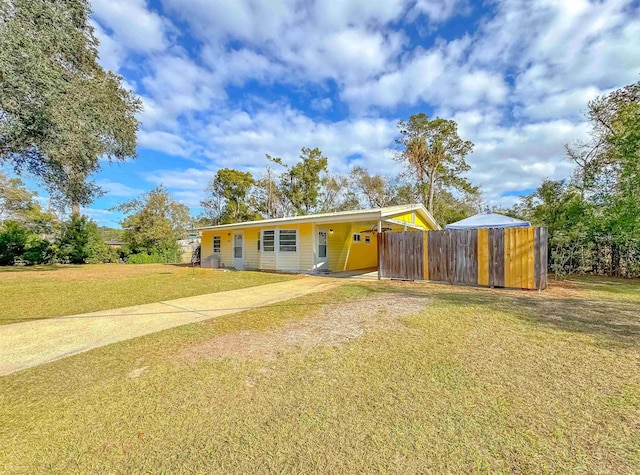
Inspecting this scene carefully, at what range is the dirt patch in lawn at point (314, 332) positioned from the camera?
3772 millimetres

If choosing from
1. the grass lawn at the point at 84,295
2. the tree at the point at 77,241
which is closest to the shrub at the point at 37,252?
the tree at the point at 77,241

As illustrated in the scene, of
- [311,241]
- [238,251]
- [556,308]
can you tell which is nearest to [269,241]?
[311,241]

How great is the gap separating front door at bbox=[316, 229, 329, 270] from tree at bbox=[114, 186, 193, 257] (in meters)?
15.0

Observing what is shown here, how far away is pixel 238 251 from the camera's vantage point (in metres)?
16.8

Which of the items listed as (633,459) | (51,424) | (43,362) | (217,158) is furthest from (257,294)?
(217,158)

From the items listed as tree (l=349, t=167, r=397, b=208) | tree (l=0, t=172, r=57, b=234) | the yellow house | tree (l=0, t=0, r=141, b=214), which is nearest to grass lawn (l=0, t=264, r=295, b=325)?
the yellow house

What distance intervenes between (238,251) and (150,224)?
11368 millimetres

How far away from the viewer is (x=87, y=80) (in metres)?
12.2

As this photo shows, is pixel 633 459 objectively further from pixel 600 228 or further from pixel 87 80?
pixel 87 80

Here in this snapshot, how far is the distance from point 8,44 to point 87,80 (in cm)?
366

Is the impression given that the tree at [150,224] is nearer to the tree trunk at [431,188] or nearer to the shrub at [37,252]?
the shrub at [37,252]

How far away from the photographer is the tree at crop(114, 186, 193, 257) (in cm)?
2356

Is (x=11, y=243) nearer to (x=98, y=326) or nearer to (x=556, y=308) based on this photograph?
(x=98, y=326)

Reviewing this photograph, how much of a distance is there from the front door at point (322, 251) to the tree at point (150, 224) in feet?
49.1
